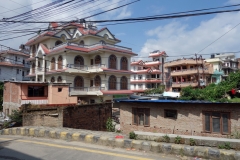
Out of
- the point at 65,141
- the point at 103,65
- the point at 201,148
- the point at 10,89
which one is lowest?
the point at 65,141

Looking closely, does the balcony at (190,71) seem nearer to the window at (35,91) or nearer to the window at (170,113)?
the window at (170,113)

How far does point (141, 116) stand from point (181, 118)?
9.42ft

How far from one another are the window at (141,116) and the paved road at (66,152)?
7.16 m

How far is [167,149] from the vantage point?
5.72m

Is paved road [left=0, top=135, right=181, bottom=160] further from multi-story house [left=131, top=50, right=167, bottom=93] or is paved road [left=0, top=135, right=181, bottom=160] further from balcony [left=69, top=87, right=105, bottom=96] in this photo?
multi-story house [left=131, top=50, right=167, bottom=93]

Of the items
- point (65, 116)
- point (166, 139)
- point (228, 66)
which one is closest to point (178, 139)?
point (166, 139)

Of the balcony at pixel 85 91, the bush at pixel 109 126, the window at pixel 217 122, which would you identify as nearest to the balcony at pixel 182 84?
the balcony at pixel 85 91

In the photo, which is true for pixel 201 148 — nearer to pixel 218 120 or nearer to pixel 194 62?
pixel 218 120

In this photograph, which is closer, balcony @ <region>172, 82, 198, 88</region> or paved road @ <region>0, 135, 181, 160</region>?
paved road @ <region>0, 135, 181, 160</region>

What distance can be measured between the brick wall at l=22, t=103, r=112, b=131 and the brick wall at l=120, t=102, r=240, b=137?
3.09 m

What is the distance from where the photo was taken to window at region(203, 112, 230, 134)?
10898mm

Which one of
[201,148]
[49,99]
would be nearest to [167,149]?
[201,148]

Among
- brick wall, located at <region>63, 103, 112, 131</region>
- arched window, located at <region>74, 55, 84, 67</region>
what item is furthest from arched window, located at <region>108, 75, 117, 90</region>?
brick wall, located at <region>63, 103, 112, 131</region>

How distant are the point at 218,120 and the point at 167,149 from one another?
274 inches
